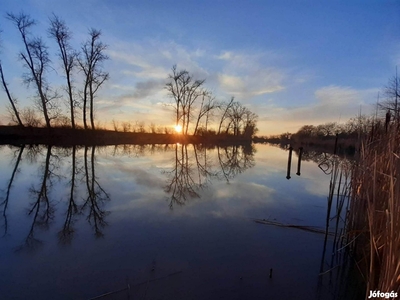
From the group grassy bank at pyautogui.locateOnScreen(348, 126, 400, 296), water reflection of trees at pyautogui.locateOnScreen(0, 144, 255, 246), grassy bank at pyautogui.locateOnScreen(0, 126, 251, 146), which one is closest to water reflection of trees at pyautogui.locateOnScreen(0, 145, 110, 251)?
water reflection of trees at pyautogui.locateOnScreen(0, 144, 255, 246)

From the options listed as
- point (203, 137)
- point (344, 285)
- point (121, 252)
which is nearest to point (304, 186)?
point (344, 285)

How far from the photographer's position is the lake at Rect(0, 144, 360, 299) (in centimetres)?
249

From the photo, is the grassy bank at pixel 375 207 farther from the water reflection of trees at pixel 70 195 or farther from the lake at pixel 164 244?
the water reflection of trees at pixel 70 195

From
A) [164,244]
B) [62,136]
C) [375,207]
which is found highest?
[62,136]

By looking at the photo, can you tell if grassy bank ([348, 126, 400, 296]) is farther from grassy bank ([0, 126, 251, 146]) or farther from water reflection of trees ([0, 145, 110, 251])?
grassy bank ([0, 126, 251, 146])

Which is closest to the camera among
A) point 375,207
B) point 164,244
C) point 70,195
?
point 375,207

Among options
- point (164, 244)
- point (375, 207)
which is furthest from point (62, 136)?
point (375, 207)

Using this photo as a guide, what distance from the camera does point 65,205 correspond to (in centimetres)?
506

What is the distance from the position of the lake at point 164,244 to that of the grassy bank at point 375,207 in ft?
0.98

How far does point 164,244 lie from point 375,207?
292cm

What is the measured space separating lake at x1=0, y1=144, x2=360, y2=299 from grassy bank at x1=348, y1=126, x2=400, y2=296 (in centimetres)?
30

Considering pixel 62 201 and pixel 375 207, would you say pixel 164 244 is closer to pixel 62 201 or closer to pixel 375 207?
pixel 375 207

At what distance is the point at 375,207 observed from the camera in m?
2.85

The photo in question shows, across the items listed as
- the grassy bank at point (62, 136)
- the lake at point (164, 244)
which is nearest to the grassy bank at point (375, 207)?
the lake at point (164, 244)
